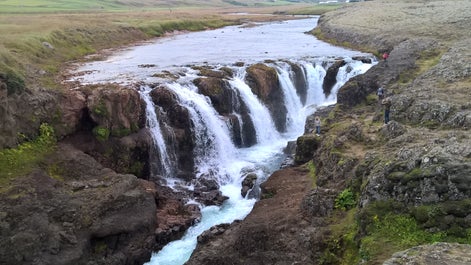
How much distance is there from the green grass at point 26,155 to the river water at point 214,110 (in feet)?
23.6

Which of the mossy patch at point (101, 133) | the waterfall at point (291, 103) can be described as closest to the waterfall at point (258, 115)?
the waterfall at point (291, 103)

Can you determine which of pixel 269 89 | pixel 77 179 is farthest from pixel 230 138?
pixel 77 179

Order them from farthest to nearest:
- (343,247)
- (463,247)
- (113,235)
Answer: (113,235) → (343,247) → (463,247)

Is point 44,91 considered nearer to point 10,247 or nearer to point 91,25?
point 10,247

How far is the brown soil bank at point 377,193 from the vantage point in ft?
55.1

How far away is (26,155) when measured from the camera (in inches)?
989

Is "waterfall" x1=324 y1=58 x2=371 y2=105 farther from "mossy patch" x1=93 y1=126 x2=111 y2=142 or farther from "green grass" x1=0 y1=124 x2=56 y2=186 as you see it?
"green grass" x1=0 y1=124 x2=56 y2=186

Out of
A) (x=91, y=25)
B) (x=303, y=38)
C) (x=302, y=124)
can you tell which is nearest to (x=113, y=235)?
(x=302, y=124)

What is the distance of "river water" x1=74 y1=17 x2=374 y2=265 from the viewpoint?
28531 mm

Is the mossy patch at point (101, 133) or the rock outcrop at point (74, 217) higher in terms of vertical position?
the mossy patch at point (101, 133)

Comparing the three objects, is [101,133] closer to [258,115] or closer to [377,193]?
[258,115]

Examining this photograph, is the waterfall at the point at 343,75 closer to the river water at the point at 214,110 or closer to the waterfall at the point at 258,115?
the river water at the point at 214,110

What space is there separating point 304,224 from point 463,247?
293 inches

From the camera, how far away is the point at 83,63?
155ft
